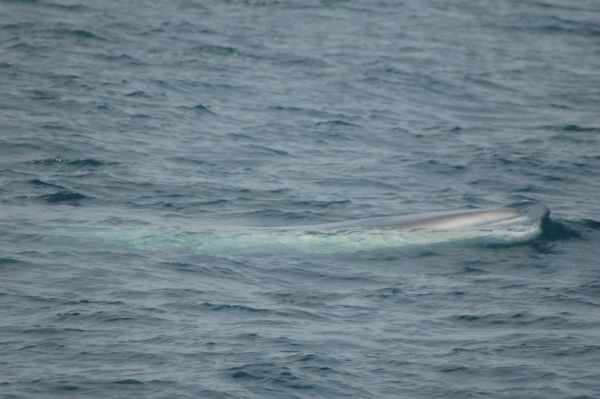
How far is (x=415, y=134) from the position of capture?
33.5 metres

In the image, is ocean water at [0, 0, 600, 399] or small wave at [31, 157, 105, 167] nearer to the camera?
ocean water at [0, 0, 600, 399]

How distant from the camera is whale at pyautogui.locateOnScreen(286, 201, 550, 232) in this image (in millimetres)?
23234

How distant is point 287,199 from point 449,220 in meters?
4.78

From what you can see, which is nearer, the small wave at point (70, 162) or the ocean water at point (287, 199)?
the ocean water at point (287, 199)

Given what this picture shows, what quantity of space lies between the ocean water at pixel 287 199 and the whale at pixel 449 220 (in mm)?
299

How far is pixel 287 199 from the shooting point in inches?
1043

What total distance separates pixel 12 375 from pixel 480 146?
19849mm

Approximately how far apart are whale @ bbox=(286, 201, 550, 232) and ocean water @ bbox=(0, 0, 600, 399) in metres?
0.30

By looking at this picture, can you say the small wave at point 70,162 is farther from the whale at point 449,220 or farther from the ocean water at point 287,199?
the whale at point 449,220

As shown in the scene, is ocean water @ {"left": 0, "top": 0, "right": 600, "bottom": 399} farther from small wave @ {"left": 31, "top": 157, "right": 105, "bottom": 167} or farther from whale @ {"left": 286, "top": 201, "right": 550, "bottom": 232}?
whale @ {"left": 286, "top": 201, "right": 550, "bottom": 232}

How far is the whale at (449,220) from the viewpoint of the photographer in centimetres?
2323

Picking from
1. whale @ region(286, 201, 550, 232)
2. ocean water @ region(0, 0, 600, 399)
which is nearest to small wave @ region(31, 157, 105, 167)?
ocean water @ region(0, 0, 600, 399)

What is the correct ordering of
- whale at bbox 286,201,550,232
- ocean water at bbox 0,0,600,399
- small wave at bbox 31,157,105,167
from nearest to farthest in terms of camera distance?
ocean water at bbox 0,0,600,399, whale at bbox 286,201,550,232, small wave at bbox 31,157,105,167

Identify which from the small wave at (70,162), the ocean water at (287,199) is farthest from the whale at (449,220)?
the small wave at (70,162)
